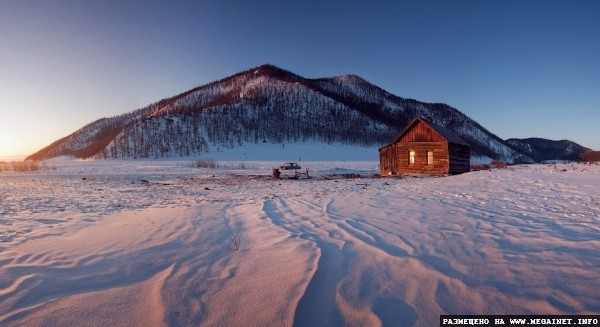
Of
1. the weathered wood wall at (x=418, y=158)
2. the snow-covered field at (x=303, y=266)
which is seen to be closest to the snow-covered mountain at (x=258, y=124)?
the weathered wood wall at (x=418, y=158)

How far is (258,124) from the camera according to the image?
383 ft

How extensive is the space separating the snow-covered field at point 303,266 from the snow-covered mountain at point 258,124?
87.2m

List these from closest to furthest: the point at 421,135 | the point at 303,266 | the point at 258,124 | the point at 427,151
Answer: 1. the point at 303,266
2. the point at 427,151
3. the point at 421,135
4. the point at 258,124

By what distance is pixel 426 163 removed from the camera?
93.5ft

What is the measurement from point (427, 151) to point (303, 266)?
2625cm

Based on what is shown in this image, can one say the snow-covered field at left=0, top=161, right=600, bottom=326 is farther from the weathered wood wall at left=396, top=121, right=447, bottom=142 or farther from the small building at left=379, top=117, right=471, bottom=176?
the weathered wood wall at left=396, top=121, right=447, bottom=142

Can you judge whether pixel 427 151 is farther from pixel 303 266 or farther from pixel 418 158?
pixel 303 266

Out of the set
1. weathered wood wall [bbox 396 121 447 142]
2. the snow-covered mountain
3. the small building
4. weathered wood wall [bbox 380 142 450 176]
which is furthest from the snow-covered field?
the snow-covered mountain

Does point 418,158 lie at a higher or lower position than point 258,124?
lower

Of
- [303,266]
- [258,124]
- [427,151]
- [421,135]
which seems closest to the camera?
[303,266]

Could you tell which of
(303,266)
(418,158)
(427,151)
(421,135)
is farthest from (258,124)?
(303,266)

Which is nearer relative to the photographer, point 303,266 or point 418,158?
point 303,266

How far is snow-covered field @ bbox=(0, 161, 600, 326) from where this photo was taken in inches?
145

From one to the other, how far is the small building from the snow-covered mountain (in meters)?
68.3
